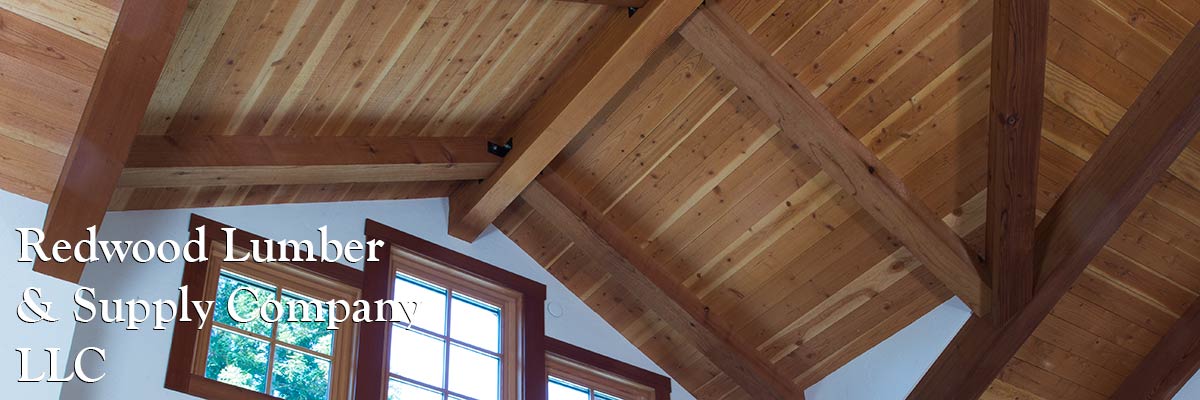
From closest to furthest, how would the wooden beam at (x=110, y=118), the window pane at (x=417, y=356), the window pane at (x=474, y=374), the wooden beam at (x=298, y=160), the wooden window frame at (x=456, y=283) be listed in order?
the wooden beam at (x=110, y=118)
the wooden beam at (x=298, y=160)
the wooden window frame at (x=456, y=283)
the window pane at (x=417, y=356)
the window pane at (x=474, y=374)

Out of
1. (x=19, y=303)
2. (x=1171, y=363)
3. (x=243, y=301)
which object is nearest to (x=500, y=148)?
(x=243, y=301)

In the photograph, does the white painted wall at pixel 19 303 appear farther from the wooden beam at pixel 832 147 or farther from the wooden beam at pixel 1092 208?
the wooden beam at pixel 1092 208

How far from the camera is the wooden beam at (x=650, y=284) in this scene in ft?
17.7

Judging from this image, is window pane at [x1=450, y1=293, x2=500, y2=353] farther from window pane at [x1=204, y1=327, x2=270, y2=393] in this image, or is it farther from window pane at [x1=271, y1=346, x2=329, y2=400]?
window pane at [x1=204, y1=327, x2=270, y2=393]

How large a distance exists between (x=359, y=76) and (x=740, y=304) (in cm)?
233

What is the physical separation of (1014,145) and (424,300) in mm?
2610

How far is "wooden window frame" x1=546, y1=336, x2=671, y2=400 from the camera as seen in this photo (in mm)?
5575

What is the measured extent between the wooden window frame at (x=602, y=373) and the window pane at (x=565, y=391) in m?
0.02

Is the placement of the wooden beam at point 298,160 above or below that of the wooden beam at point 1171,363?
above

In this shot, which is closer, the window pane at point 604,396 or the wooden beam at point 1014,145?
the wooden beam at point 1014,145

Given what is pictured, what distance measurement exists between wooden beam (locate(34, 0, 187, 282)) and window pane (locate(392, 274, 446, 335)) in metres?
1.57

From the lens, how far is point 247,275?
4.54 m

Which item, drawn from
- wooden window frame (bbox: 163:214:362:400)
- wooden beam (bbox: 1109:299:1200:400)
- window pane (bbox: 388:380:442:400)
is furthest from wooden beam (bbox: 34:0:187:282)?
wooden beam (bbox: 1109:299:1200:400)

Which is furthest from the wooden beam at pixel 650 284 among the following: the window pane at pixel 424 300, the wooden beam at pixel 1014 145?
the wooden beam at pixel 1014 145
